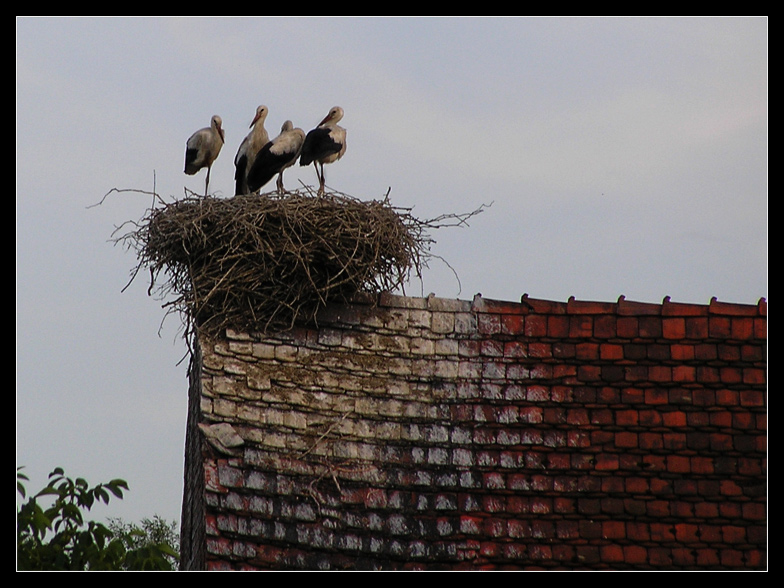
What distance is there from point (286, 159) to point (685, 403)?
15.9ft

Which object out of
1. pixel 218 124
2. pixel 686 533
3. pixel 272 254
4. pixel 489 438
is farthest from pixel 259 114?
pixel 686 533

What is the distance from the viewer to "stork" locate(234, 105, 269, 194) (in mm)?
11914

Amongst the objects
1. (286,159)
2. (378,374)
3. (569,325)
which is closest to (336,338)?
(378,374)

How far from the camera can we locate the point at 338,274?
27.5ft

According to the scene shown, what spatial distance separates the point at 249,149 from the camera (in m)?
12.2

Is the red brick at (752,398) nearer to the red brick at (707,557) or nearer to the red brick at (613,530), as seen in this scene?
the red brick at (707,557)

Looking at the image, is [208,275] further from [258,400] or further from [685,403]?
[685,403]

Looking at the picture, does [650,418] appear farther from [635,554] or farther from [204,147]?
[204,147]

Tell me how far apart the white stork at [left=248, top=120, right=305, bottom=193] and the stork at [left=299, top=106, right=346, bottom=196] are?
0.10 metres

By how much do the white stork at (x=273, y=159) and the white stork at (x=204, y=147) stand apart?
38.2 inches

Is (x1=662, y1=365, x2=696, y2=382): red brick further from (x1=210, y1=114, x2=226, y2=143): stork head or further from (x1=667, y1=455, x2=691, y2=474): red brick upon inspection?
(x1=210, y1=114, x2=226, y2=143): stork head

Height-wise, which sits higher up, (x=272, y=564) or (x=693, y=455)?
(x=693, y=455)

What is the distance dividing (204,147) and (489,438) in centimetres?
569

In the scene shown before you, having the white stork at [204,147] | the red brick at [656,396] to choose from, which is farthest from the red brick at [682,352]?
the white stork at [204,147]
